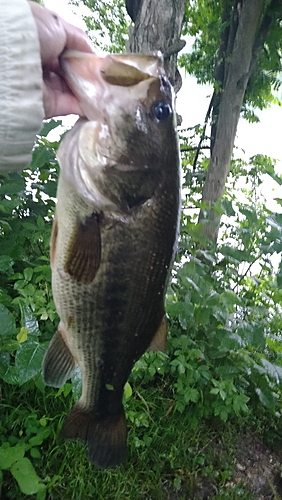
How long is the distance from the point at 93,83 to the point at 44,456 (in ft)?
6.66

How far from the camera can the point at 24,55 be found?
38.6 inches

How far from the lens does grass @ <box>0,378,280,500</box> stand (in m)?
2.27

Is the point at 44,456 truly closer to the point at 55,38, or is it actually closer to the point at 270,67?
the point at 55,38

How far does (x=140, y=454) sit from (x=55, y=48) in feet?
7.58

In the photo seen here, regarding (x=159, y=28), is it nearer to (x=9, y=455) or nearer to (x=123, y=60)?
(x=123, y=60)

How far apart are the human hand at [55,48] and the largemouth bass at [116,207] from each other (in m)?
0.04

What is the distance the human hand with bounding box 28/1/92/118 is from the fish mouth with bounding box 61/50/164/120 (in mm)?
29

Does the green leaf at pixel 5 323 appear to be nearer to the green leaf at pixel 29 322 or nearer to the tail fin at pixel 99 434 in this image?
the green leaf at pixel 29 322

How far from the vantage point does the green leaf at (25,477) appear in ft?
6.15

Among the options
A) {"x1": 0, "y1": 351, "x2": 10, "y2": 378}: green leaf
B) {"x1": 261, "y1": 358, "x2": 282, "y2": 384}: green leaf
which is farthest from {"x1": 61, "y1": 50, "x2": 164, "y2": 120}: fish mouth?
{"x1": 261, "y1": 358, "x2": 282, "y2": 384}: green leaf

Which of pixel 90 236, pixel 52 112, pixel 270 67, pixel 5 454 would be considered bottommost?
pixel 5 454

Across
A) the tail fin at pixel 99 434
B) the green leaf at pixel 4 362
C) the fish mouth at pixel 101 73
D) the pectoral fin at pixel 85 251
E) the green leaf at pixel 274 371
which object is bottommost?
the green leaf at pixel 274 371

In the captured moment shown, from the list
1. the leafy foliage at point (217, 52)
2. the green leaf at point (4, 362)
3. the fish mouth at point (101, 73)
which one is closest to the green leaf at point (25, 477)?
the green leaf at point (4, 362)

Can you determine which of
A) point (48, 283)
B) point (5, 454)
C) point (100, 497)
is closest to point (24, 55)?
point (48, 283)
